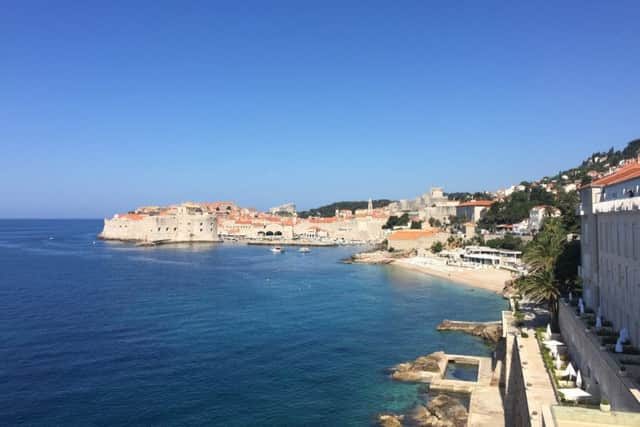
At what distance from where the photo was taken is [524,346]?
12500mm

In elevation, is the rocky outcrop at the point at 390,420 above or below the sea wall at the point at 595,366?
below

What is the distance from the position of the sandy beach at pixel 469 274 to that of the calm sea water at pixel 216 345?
1840 mm

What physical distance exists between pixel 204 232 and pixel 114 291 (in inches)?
2101

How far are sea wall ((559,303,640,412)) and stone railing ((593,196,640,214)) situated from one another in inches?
104

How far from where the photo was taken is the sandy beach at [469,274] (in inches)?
1292

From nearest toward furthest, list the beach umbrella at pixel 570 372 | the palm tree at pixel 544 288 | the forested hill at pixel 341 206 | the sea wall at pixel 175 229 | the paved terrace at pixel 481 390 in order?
1. the beach umbrella at pixel 570 372
2. the paved terrace at pixel 481 390
3. the palm tree at pixel 544 288
4. the sea wall at pixel 175 229
5. the forested hill at pixel 341 206

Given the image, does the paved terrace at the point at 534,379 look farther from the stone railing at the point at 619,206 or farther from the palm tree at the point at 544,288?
the stone railing at the point at 619,206

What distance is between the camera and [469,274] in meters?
37.0

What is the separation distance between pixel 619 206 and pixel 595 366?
126 inches

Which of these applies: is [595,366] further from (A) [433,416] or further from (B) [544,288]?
(B) [544,288]

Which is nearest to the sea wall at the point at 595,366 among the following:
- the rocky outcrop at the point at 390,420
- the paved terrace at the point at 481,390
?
the paved terrace at the point at 481,390

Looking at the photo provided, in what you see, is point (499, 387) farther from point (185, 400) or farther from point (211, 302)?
point (211, 302)

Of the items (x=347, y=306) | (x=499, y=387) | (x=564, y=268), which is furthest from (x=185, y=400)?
(x=347, y=306)

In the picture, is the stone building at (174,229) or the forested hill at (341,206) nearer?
the stone building at (174,229)
